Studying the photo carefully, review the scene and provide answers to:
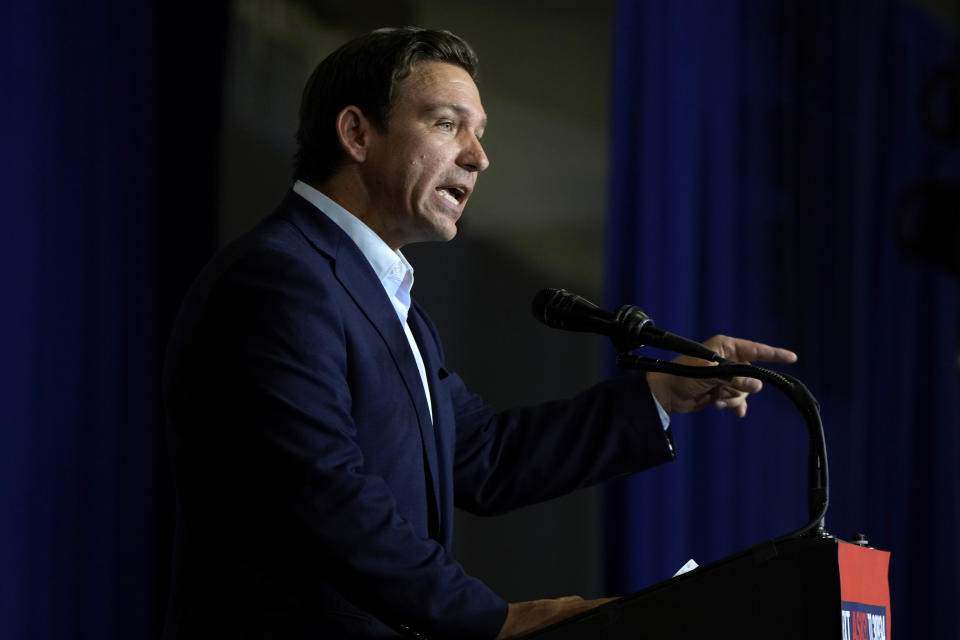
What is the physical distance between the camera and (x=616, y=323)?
133 cm

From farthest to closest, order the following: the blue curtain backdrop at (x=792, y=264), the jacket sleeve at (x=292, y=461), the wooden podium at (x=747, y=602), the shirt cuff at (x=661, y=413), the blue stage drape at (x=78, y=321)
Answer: the blue curtain backdrop at (x=792, y=264) → the blue stage drape at (x=78, y=321) → the shirt cuff at (x=661, y=413) → the jacket sleeve at (x=292, y=461) → the wooden podium at (x=747, y=602)

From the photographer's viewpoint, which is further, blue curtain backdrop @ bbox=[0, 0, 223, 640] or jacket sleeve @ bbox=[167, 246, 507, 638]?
blue curtain backdrop @ bbox=[0, 0, 223, 640]

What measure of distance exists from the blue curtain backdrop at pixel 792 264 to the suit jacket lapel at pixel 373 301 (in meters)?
1.46

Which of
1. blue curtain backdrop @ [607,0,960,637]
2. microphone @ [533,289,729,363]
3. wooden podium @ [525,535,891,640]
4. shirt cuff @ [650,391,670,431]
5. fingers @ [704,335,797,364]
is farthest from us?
blue curtain backdrop @ [607,0,960,637]

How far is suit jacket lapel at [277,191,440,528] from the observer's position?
55.0 inches

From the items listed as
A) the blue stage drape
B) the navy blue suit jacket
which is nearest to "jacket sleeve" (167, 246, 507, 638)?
the navy blue suit jacket

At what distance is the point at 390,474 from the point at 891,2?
135 inches

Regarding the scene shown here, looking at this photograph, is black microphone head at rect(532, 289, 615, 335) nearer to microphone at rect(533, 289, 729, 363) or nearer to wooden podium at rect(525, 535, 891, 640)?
microphone at rect(533, 289, 729, 363)

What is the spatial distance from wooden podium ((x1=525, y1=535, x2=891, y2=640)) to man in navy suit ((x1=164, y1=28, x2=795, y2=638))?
86 millimetres

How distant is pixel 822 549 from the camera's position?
1065mm

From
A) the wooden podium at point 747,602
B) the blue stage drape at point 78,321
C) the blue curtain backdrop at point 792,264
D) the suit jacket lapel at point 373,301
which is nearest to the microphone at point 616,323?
the suit jacket lapel at point 373,301

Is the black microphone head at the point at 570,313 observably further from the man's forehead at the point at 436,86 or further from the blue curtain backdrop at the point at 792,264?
the blue curtain backdrop at the point at 792,264

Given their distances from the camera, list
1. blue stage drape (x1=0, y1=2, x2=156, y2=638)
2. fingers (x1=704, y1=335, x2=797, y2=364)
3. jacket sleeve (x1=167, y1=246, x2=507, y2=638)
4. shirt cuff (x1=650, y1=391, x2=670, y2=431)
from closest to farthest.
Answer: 1. jacket sleeve (x1=167, y1=246, x2=507, y2=638)
2. fingers (x1=704, y1=335, x2=797, y2=364)
3. shirt cuff (x1=650, y1=391, x2=670, y2=431)
4. blue stage drape (x1=0, y1=2, x2=156, y2=638)

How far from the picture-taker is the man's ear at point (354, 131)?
1592mm
